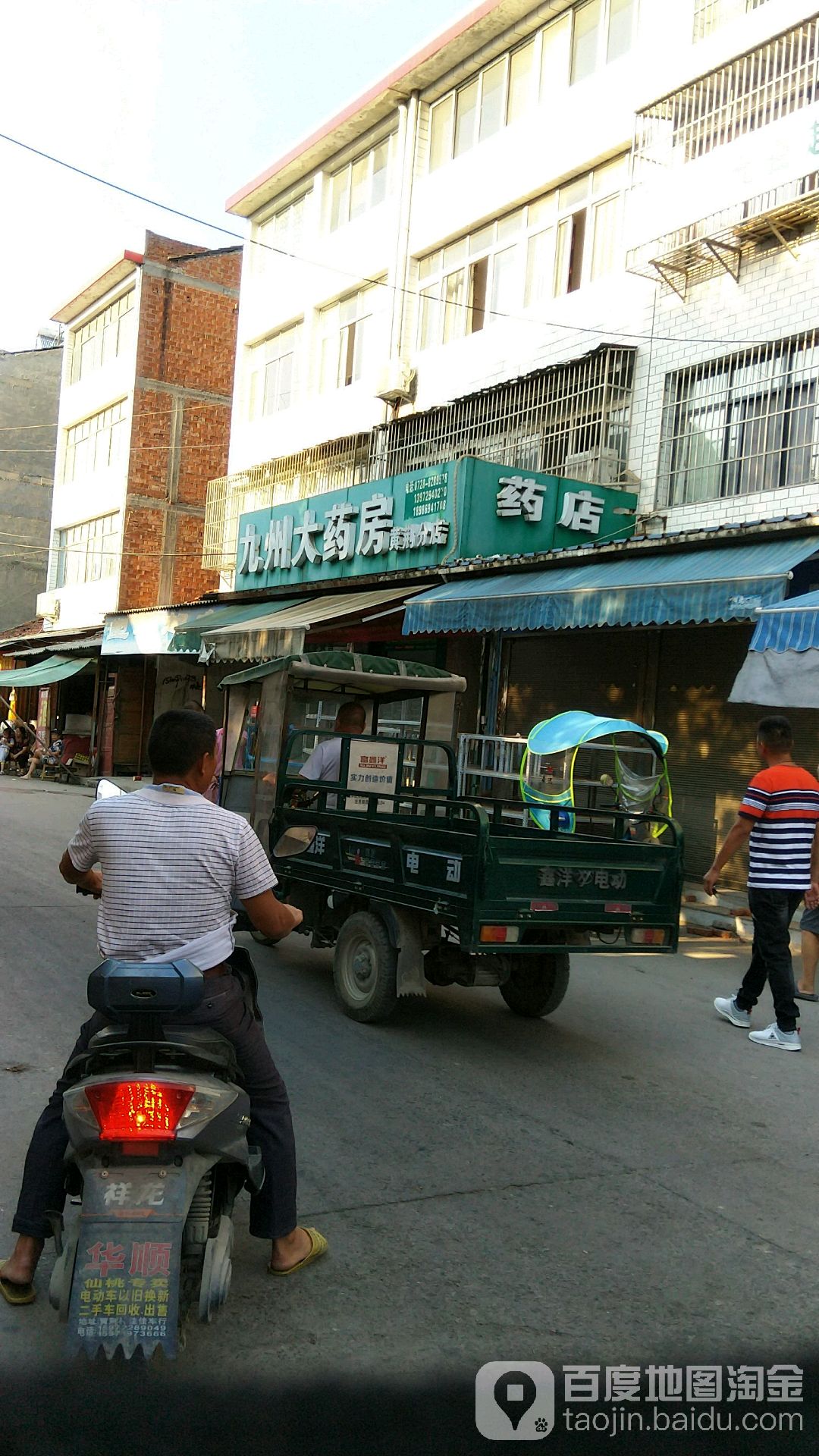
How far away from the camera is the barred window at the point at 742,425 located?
1212 cm

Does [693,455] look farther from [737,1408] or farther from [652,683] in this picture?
[737,1408]

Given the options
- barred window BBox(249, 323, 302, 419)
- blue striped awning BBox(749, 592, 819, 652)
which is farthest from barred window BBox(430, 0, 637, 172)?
blue striped awning BBox(749, 592, 819, 652)

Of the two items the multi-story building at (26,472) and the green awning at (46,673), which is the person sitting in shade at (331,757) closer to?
the green awning at (46,673)

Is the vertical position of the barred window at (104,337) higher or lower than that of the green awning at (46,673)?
higher

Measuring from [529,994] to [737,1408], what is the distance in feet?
12.6

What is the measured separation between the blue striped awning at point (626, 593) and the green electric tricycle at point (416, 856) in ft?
8.90

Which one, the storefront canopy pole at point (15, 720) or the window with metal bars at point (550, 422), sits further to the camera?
the storefront canopy pole at point (15, 720)

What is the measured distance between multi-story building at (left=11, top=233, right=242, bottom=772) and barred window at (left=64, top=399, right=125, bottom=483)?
0.20 feet

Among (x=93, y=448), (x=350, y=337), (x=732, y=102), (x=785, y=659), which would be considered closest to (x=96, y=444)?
(x=93, y=448)

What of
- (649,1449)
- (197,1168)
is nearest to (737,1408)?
(649,1449)

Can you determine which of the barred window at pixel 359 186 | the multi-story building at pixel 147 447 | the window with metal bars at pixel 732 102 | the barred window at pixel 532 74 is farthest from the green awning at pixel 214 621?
the window with metal bars at pixel 732 102

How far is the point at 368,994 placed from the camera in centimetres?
635

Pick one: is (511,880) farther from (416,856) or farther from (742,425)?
(742,425)

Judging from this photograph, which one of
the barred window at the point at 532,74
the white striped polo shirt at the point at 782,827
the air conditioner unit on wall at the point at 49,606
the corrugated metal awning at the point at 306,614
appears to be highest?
the barred window at the point at 532,74
